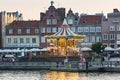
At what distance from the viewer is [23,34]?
123375 millimetres

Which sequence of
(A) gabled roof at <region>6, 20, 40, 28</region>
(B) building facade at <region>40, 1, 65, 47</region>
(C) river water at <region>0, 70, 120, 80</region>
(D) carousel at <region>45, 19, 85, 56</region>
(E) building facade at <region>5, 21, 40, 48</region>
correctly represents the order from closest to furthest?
(C) river water at <region>0, 70, 120, 80</region>, (D) carousel at <region>45, 19, 85, 56</region>, (B) building facade at <region>40, 1, 65, 47</region>, (E) building facade at <region>5, 21, 40, 48</region>, (A) gabled roof at <region>6, 20, 40, 28</region>

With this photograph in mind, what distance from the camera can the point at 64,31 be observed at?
102562 mm

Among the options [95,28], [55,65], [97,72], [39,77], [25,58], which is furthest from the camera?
[95,28]

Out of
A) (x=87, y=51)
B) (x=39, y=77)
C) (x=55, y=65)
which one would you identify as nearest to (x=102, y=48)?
(x=87, y=51)

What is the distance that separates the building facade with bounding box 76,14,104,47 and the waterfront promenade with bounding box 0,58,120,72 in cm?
2969

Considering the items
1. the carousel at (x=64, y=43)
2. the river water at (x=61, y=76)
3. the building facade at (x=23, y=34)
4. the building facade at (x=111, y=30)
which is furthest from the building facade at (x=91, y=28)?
the river water at (x=61, y=76)

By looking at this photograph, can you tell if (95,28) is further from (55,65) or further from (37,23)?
(55,65)

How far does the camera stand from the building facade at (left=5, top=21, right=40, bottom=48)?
4835 inches

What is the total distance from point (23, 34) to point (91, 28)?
43.8 ft

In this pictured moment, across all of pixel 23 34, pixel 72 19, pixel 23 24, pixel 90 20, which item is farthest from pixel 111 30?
pixel 23 24

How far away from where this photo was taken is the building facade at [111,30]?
393 feet

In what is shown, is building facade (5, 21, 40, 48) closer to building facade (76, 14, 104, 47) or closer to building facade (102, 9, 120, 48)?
building facade (76, 14, 104, 47)

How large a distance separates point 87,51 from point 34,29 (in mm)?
14781

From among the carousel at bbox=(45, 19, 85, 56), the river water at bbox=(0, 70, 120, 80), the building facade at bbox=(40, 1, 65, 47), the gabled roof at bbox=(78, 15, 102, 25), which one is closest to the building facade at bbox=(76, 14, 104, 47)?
the gabled roof at bbox=(78, 15, 102, 25)
